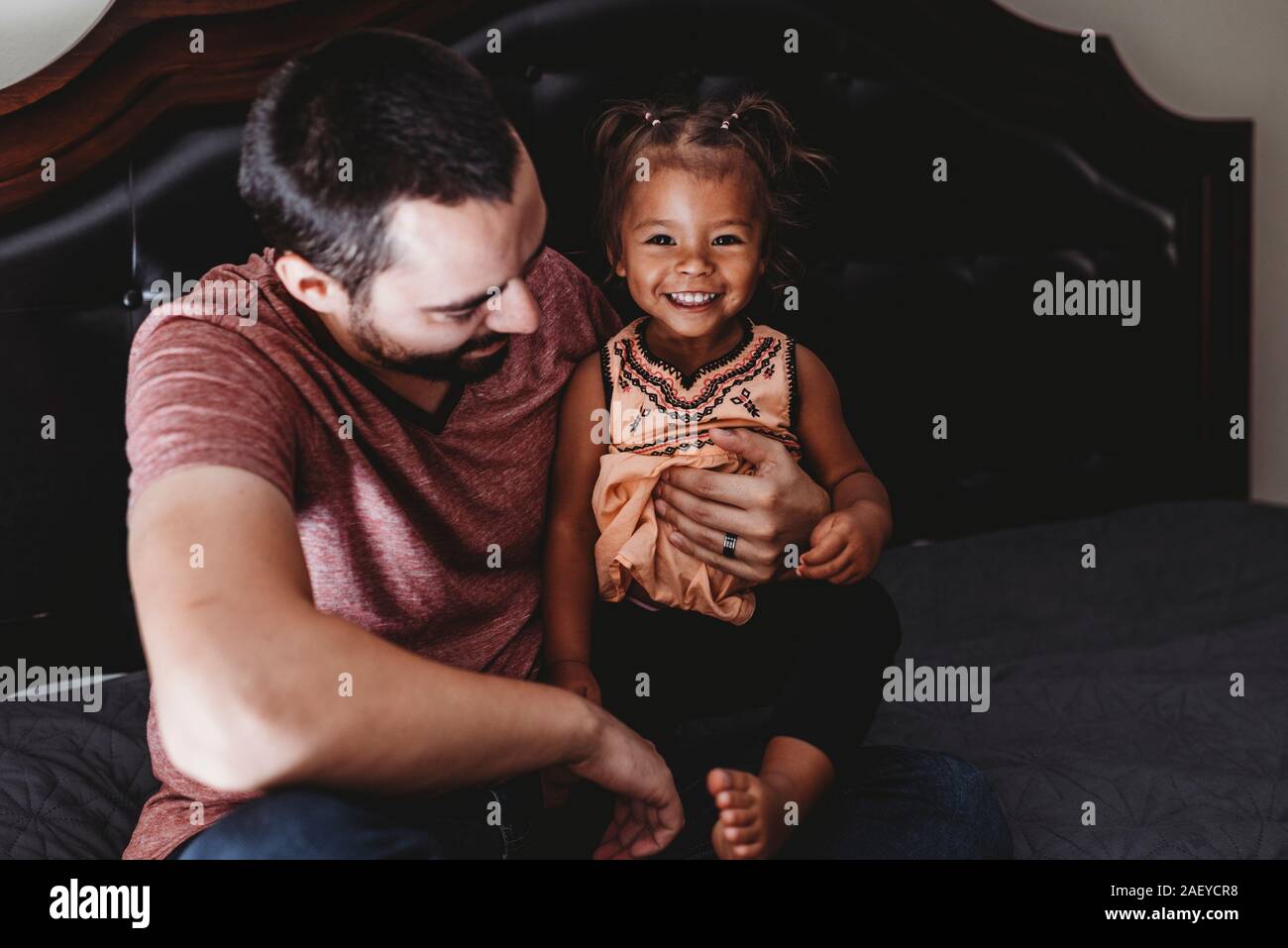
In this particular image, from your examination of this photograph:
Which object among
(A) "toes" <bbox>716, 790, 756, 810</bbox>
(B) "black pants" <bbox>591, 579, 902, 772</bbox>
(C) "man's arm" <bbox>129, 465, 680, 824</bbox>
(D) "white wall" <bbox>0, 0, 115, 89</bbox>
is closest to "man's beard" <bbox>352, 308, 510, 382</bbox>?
(C) "man's arm" <bbox>129, 465, 680, 824</bbox>

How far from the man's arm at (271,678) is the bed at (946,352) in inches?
17.7

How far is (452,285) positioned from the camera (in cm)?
86

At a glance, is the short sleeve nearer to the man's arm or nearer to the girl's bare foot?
the man's arm

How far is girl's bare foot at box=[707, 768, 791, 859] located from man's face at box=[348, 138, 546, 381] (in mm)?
415

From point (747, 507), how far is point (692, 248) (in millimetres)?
292

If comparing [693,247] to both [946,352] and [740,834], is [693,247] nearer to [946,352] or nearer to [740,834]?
[740,834]

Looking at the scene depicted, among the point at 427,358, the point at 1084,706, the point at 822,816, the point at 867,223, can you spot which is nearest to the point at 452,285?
the point at 427,358

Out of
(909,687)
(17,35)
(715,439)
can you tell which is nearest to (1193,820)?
(909,687)

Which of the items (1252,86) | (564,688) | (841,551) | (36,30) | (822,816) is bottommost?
(822,816)

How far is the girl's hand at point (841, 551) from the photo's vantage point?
1053 mm

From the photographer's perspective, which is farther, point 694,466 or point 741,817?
point 694,466

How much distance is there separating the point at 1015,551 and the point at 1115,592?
194 millimetres

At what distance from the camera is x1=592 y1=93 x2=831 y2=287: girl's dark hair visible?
1.20 meters

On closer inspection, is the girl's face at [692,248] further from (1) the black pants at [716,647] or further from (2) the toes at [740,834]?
(2) the toes at [740,834]
